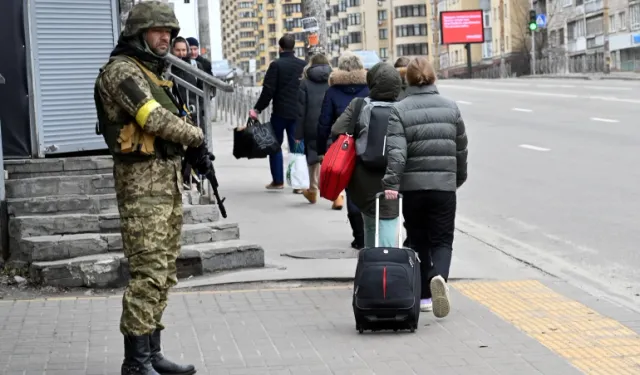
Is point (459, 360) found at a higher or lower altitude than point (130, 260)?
lower

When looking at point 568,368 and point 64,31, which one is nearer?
point 568,368

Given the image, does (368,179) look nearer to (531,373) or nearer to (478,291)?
(478,291)

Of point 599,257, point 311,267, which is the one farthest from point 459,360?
point 599,257

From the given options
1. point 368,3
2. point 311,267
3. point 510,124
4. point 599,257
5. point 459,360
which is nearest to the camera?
point 459,360

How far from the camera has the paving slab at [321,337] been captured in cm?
684

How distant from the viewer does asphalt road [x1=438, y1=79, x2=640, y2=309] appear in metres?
10.9

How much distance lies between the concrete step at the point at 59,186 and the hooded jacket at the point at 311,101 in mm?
3841

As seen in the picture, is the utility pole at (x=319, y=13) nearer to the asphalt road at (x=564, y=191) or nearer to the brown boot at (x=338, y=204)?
the asphalt road at (x=564, y=191)

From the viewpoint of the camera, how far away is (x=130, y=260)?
643 cm

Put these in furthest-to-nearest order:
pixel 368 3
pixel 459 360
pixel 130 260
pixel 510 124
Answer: pixel 368 3 < pixel 510 124 < pixel 459 360 < pixel 130 260

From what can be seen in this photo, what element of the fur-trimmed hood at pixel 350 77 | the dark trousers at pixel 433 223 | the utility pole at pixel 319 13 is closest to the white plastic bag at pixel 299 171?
the fur-trimmed hood at pixel 350 77

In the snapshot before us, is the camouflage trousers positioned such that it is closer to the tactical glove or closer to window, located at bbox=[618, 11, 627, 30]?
the tactical glove

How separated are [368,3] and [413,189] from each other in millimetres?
176231

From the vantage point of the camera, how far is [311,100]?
Result: 46.6ft
